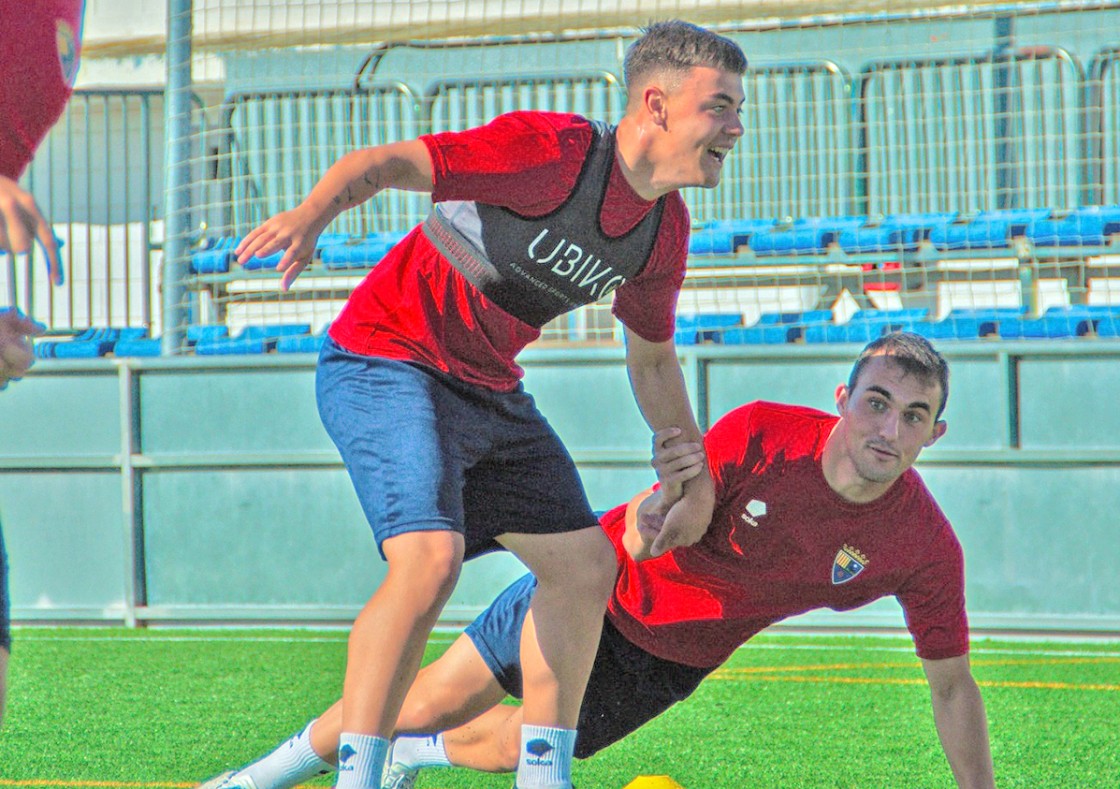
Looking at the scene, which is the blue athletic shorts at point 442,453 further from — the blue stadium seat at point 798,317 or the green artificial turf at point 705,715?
the blue stadium seat at point 798,317

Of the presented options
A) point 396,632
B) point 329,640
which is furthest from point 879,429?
point 329,640

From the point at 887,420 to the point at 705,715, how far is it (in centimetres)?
205

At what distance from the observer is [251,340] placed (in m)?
8.38

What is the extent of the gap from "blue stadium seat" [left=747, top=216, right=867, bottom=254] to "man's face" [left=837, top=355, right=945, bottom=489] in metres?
4.77

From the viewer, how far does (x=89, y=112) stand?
905 centimetres

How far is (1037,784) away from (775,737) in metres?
0.91

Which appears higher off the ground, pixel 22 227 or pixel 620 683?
pixel 22 227

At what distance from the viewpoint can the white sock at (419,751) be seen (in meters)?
4.06

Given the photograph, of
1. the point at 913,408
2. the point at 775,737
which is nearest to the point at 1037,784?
the point at 775,737

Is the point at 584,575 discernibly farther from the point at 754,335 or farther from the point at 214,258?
the point at 214,258

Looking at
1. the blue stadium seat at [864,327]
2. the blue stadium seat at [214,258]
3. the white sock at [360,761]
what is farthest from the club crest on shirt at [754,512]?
the blue stadium seat at [214,258]

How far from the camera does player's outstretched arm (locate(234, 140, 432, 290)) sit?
279 cm

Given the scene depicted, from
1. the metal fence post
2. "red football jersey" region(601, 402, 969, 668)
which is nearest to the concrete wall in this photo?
the metal fence post

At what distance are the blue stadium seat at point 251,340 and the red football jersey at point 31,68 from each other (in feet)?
19.4
